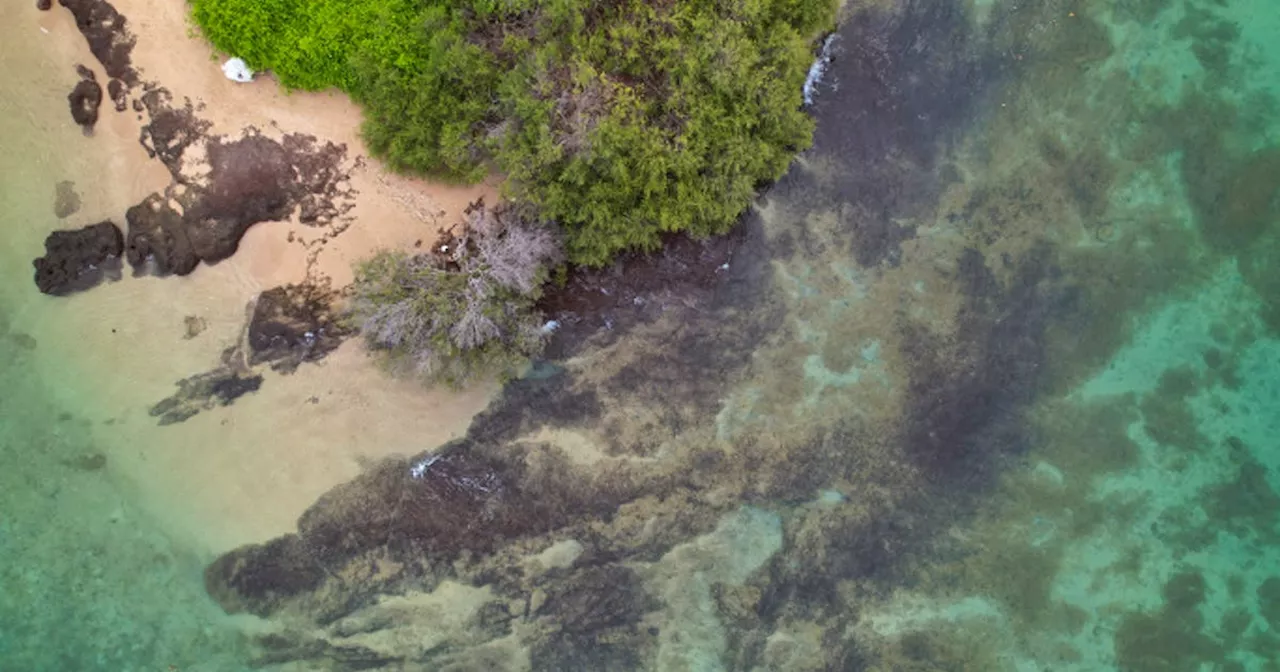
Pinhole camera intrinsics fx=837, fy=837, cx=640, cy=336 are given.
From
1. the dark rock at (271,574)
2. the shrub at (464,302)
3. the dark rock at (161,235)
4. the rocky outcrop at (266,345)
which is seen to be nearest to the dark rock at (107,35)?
the dark rock at (161,235)

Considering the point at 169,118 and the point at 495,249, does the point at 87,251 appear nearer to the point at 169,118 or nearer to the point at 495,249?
the point at 169,118

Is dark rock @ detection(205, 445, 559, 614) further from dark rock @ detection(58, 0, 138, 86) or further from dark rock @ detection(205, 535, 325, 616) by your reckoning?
dark rock @ detection(58, 0, 138, 86)

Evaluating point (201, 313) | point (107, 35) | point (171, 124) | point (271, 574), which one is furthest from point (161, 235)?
point (271, 574)

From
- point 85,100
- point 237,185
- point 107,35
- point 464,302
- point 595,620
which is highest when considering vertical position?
point 107,35

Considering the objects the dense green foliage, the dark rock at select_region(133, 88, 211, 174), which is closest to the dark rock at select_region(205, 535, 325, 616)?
the dark rock at select_region(133, 88, 211, 174)

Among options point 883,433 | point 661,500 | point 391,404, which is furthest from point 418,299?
point 883,433

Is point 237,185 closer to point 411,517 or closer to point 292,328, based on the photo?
point 292,328
